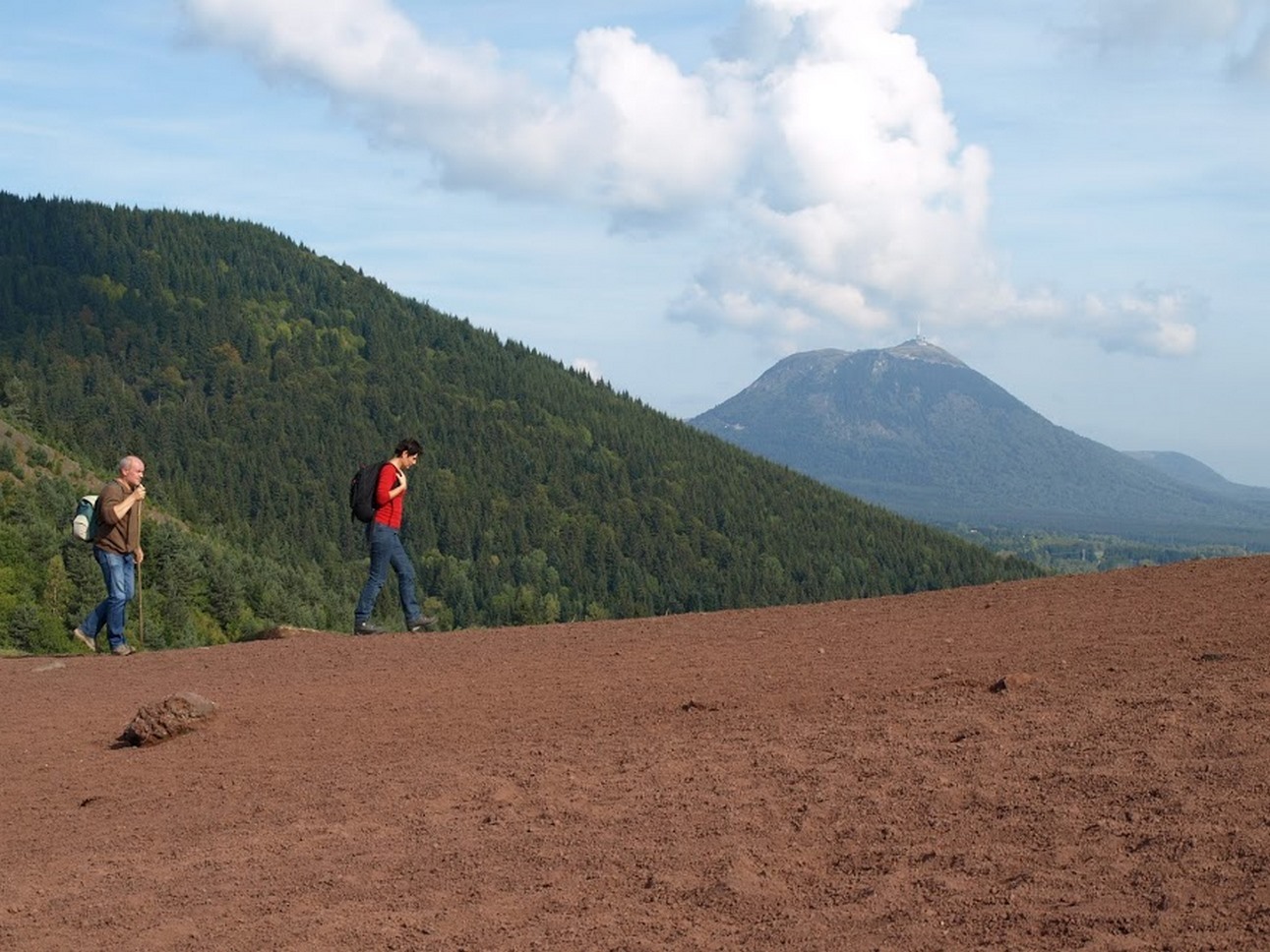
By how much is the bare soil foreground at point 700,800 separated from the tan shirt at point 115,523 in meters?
3.20

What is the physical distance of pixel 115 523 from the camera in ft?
54.6

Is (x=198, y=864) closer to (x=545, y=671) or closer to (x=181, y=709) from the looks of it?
(x=181, y=709)

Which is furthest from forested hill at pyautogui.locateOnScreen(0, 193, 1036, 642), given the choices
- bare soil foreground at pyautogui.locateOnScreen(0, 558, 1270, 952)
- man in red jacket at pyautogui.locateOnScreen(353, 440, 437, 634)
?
bare soil foreground at pyautogui.locateOnScreen(0, 558, 1270, 952)

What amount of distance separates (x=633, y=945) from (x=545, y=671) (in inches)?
260

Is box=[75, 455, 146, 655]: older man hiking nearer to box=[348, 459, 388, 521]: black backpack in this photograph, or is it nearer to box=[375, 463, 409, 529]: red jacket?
box=[348, 459, 388, 521]: black backpack

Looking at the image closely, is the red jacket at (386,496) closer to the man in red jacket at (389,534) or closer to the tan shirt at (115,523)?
the man in red jacket at (389,534)

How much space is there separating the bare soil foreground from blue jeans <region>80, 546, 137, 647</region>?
2.94 m

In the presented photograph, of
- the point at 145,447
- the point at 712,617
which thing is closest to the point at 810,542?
the point at 145,447

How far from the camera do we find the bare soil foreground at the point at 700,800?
22.0 feet

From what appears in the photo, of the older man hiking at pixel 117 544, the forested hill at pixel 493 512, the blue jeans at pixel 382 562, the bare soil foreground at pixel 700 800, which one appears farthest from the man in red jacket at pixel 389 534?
the forested hill at pixel 493 512

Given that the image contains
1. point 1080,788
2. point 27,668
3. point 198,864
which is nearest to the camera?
point 1080,788

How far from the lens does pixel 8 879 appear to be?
862 centimetres

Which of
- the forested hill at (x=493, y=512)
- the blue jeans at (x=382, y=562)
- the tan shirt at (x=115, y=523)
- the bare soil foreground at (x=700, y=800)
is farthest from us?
the forested hill at (x=493, y=512)

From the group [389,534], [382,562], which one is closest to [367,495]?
[389,534]
